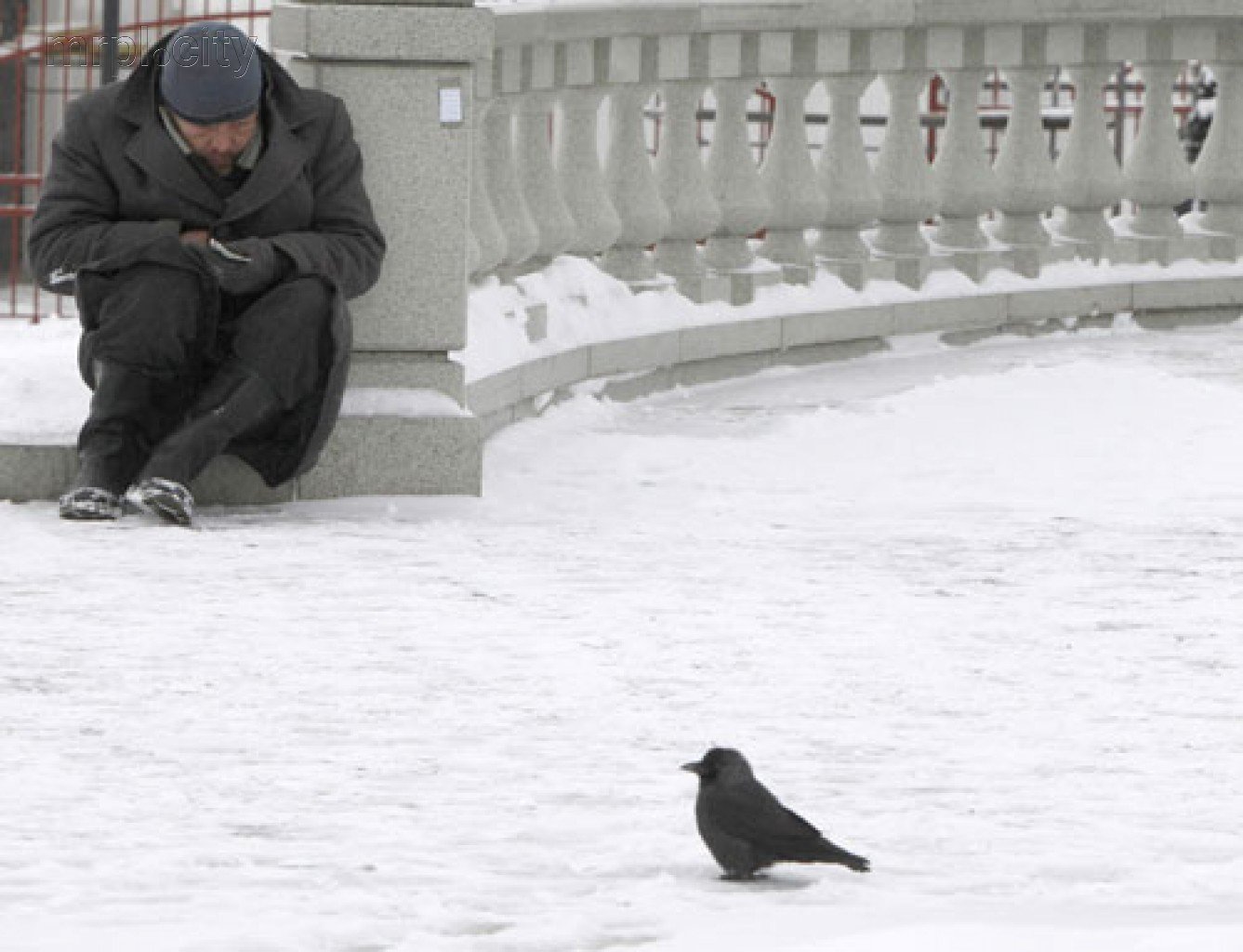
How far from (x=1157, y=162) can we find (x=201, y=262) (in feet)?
18.6

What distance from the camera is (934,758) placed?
20.3 ft

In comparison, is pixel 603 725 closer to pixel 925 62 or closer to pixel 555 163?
pixel 555 163

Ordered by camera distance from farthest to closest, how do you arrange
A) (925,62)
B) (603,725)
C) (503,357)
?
1. (925,62)
2. (503,357)
3. (603,725)

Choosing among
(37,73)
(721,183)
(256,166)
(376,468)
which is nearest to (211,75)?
(256,166)

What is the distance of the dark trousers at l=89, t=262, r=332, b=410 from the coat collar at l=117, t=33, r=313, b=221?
0.21 meters

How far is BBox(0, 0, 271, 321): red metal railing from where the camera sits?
17453mm

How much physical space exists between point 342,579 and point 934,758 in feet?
6.61

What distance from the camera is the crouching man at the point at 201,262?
851 centimetres

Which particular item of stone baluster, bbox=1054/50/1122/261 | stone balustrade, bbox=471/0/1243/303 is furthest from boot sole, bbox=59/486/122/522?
stone baluster, bbox=1054/50/1122/261

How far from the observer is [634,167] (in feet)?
36.9

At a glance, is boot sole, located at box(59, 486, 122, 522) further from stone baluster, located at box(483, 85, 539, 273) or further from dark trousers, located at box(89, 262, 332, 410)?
stone baluster, located at box(483, 85, 539, 273)

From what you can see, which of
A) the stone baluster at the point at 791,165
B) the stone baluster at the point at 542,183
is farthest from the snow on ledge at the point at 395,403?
the stone baluster at the point at 791,165

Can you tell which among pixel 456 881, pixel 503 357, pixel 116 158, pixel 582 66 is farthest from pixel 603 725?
pixel 582 66

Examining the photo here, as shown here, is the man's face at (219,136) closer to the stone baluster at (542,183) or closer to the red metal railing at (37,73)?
the stone baluster at (542,183)
